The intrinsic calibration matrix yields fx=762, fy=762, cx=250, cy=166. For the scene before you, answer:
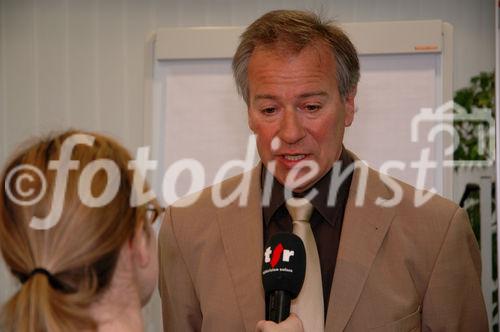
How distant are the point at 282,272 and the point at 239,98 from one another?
978mm

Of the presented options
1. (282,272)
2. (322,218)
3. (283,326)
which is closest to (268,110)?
(322,218)

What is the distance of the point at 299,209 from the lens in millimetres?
2002

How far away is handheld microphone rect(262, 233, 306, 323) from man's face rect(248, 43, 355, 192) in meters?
0.38

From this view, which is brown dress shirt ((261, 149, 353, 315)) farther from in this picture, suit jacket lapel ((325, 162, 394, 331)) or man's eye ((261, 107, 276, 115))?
man's eye ((261, 107, 276, 115))

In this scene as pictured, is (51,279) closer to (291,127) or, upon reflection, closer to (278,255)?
(278,255)

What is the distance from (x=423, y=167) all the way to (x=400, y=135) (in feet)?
0.43

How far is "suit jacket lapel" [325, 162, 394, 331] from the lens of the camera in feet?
6.22

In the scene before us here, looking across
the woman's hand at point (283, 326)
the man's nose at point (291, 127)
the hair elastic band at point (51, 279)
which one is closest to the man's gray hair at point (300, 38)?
the man's nose at point (291, 127)

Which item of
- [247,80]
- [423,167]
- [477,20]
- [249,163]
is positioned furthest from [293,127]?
[477,20]

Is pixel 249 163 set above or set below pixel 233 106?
below

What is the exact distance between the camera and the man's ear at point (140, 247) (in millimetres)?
1449

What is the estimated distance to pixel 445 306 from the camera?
1915 mm

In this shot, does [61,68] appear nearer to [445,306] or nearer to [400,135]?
[400,135]

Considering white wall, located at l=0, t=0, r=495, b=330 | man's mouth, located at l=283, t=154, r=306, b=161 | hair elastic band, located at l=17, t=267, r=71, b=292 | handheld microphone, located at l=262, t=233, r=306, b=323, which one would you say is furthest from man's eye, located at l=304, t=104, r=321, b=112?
hair elastic band, located at l=17, t=267, r=71, b=292
